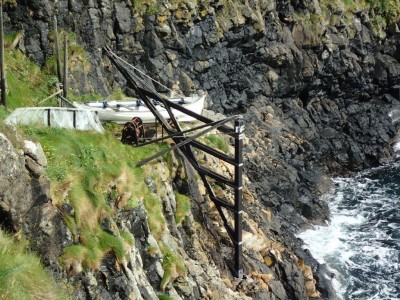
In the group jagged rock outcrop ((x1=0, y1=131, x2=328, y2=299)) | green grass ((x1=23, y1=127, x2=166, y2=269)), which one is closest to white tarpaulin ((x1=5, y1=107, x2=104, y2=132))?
green grass ((x1=23, y1=127, x2=166, y2=269))

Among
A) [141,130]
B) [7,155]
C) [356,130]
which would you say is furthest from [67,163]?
[356,130]

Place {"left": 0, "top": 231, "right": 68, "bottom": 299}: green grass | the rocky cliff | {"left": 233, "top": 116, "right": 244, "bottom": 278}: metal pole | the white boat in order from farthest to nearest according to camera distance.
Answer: the rocky cliff < the white boat < {"left": 233, "top": 116, "right": 244, "bottom": 278}: metal pole < {"left": 0, "top": 231, "right": 68, "bottom": 299}: green grass

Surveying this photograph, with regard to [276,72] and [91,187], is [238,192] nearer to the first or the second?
[91,187]

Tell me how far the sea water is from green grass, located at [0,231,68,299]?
21.4 metres

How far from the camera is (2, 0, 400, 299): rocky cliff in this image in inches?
1254

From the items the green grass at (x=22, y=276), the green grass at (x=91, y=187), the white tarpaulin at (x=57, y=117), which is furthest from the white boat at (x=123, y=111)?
the green grass at (x=22, y=276)

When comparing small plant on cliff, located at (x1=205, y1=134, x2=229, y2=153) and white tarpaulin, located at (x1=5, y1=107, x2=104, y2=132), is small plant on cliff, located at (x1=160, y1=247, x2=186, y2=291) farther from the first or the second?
small plant on cliff, located at (x1=205, y1=134, x2=229, y2=153)

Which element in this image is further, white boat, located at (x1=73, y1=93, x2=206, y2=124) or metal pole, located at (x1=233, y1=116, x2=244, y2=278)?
white boat, located at (x1=73, y1=93, x2=206, y2=124)

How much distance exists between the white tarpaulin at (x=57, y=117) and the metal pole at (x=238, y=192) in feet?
18.9

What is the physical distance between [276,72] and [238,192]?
2811 centimetres

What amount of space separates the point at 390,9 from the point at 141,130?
1747 inches

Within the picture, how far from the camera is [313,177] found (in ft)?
144

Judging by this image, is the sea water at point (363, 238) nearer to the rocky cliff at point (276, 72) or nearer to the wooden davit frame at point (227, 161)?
the rocky cliff at point (276, 72)

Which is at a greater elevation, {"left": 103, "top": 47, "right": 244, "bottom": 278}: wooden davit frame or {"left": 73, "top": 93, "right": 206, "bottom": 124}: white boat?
{"left": 73, "top": 93, "right": 206, "bottom": 124}: white boat
